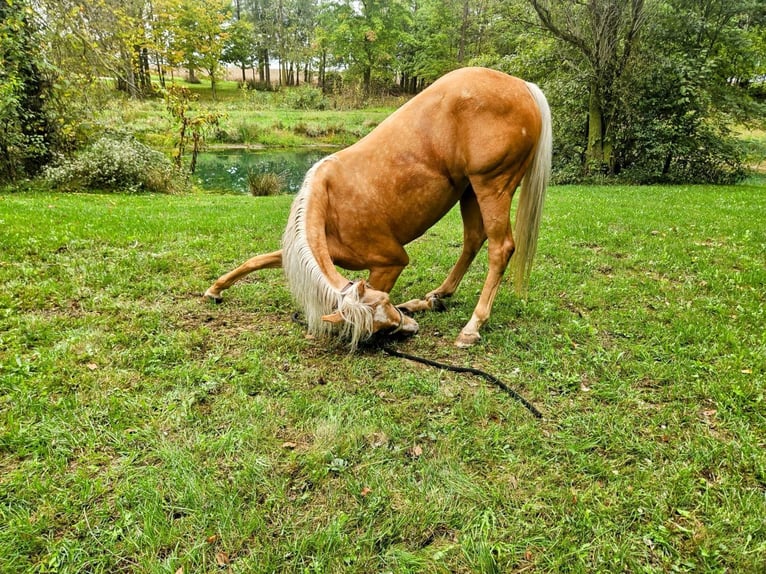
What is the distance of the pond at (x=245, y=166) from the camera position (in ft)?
45.6

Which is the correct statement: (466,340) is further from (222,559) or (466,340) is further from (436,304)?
(222,559)

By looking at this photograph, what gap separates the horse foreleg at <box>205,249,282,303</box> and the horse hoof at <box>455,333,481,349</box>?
5.26ft

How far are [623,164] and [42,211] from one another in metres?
16.0

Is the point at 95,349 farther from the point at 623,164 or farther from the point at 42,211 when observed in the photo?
the point at 623,164

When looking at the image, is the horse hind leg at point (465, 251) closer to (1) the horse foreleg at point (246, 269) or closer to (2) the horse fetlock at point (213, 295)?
(1) the horse foreleg at point (246, 269)

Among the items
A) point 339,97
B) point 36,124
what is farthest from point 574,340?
point 339,97

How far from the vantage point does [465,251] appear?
3.92 meters

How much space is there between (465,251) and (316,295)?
5.76 ft

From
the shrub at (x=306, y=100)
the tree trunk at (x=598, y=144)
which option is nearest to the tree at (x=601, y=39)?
the tree trunk at (x=598, y=144)

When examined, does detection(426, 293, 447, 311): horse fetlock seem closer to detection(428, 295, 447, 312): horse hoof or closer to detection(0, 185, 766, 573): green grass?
detection(428, 295, 447, 312): horse hoof

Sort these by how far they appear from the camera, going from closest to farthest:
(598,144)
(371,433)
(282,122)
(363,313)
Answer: (371,433) < (363,313) < (598,144) < (282,122)

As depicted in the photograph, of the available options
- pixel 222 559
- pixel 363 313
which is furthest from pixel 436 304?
pixel 222 559

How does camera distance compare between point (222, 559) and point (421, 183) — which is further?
point (421, 183)

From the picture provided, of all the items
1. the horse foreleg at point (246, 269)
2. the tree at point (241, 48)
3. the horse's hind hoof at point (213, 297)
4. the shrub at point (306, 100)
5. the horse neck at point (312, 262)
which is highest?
the tree at point (241, 48)
